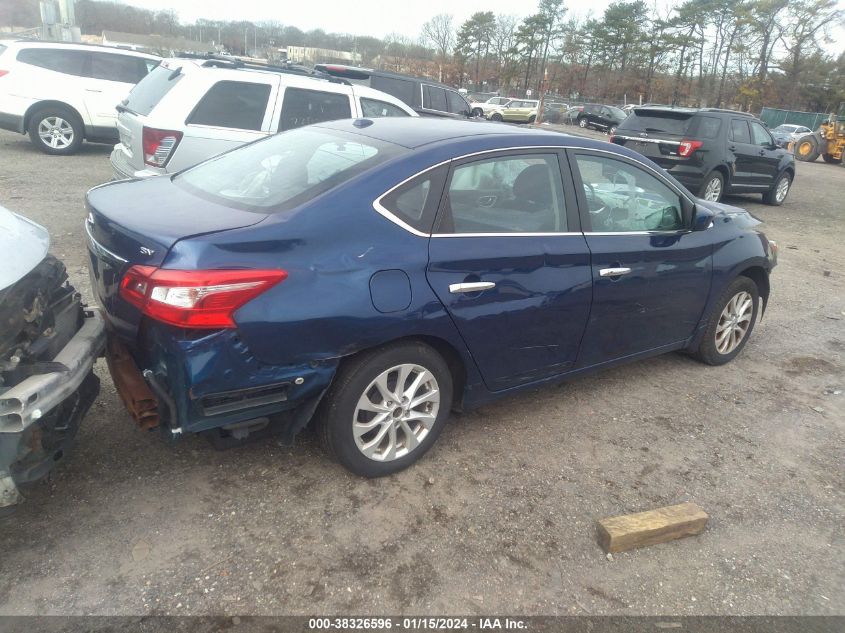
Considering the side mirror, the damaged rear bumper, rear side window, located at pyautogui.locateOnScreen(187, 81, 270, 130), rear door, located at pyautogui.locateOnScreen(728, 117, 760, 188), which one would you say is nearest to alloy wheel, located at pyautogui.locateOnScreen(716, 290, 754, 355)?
the side mirror

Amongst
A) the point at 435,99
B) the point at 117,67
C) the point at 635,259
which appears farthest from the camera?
the point at 435,99

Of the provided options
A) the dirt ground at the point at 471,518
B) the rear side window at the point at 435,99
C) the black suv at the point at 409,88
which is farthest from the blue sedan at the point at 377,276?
the rear side window at the point at 435,99

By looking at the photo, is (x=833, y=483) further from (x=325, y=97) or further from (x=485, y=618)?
(x=325, y=97)

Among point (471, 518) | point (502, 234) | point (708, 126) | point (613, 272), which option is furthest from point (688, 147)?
point (471, 518)

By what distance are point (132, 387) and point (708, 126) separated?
10755mm

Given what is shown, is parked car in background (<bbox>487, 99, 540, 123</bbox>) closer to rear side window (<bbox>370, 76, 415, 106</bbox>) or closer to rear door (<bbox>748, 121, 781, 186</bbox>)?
rear door (<bbox>748, 121, 781, 186</bbox>)

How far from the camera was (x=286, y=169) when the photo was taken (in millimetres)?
3211

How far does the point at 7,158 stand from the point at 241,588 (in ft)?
34.8

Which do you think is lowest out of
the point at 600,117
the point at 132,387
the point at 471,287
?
the point at 600,117

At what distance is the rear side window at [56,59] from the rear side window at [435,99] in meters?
5.74

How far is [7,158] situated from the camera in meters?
10.4

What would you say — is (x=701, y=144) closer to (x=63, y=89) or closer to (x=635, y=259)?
(x=635, y=259)

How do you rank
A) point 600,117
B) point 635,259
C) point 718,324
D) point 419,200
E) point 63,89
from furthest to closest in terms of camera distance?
point 600,117 → point 63,89 → point 718,324 → point 635,259 → point 419,200

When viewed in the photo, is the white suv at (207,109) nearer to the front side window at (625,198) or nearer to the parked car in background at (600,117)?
the front side window at (625,198)
